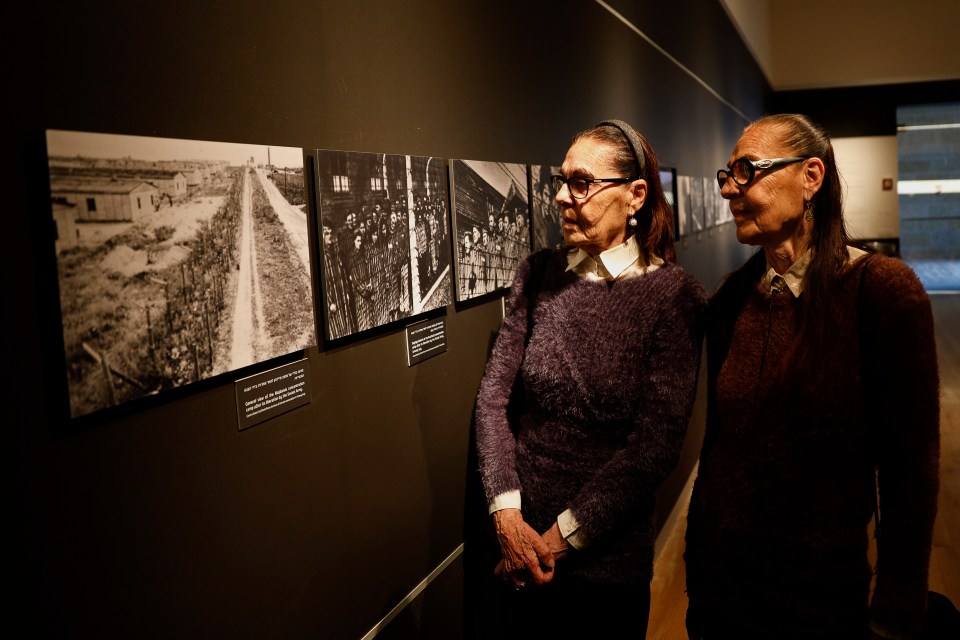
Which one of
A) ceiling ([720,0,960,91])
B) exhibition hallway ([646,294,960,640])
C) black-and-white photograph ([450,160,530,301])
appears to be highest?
ceiling ([720,0,960,91])

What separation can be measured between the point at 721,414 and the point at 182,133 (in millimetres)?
1433

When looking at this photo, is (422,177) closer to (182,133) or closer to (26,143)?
(182,133)

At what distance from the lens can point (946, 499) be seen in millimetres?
5688

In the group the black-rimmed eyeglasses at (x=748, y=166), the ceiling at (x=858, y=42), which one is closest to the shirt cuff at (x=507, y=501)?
the black-rimmed eyeglasses at (x=748, y=166)

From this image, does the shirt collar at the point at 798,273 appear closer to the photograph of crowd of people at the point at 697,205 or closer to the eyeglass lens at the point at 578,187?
the eyeglass lens at the point at 578,187

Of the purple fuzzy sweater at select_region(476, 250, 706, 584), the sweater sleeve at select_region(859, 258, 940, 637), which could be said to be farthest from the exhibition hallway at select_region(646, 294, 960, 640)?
the sweater sleeve at select_region(859, 258, 940, 637)

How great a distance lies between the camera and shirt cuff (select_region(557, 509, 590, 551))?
7.18ft

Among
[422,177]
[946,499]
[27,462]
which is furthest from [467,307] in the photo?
[946,499]

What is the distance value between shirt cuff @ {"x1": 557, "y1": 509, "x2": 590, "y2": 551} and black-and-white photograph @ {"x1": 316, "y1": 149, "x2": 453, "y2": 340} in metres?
0.74

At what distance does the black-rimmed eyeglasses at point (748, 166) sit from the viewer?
1879 millimetres

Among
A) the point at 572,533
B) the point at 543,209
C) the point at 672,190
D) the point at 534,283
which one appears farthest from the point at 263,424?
the point at 672,190

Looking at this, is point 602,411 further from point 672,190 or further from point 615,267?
point 672,190

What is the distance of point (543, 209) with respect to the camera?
3395 millimetres

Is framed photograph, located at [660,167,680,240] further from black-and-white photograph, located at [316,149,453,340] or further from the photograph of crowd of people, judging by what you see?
black-and-white photograph, located at [316,149,453,340]
